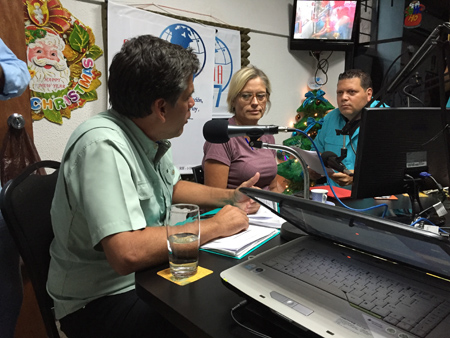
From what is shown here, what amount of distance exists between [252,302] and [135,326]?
41cm

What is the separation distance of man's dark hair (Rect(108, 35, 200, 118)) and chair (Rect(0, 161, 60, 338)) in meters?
0.36

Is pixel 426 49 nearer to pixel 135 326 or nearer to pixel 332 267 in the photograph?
pixel 332 267

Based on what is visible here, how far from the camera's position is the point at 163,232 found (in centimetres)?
90

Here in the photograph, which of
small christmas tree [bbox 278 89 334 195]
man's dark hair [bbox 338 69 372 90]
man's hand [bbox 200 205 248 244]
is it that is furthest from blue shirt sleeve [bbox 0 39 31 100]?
man's dark hair [bbox 338 69 372 90]

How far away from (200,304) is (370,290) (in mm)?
325

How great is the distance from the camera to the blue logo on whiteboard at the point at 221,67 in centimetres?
293

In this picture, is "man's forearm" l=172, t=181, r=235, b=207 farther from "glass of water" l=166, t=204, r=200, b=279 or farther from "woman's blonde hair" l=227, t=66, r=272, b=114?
"woman's blonde hair" l=227, t=66, r=272, b=114

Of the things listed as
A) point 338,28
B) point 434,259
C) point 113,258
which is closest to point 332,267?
point 434,259

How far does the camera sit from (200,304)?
694 mm

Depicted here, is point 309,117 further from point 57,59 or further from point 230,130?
point 230,130

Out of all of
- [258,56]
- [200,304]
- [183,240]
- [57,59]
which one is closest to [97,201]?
[183,240]

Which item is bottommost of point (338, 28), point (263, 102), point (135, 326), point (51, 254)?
point (135, 326)

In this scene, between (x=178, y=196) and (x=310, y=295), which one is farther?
(x=178, y=196)

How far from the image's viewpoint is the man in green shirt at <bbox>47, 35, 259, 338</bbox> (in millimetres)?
845
